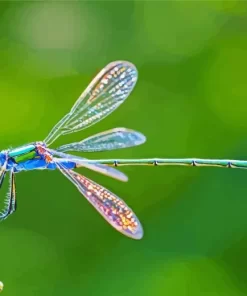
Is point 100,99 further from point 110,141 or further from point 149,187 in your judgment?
point 149,187

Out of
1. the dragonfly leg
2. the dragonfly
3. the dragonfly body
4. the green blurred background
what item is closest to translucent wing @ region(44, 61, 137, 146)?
the dragonfly

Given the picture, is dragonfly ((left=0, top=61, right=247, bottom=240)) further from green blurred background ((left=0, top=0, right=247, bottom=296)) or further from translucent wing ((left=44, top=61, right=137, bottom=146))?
green blurred background ((left=0, top=0, right=247, bottom=296))

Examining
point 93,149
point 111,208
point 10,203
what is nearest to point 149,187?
point 93,149

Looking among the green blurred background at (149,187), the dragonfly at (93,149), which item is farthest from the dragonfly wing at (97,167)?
the green blurred background at (149,187)

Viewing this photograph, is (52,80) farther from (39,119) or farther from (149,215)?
(149,215)

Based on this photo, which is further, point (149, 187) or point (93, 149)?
point (149, 187)

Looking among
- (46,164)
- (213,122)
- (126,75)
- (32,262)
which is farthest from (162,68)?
(46,164)
